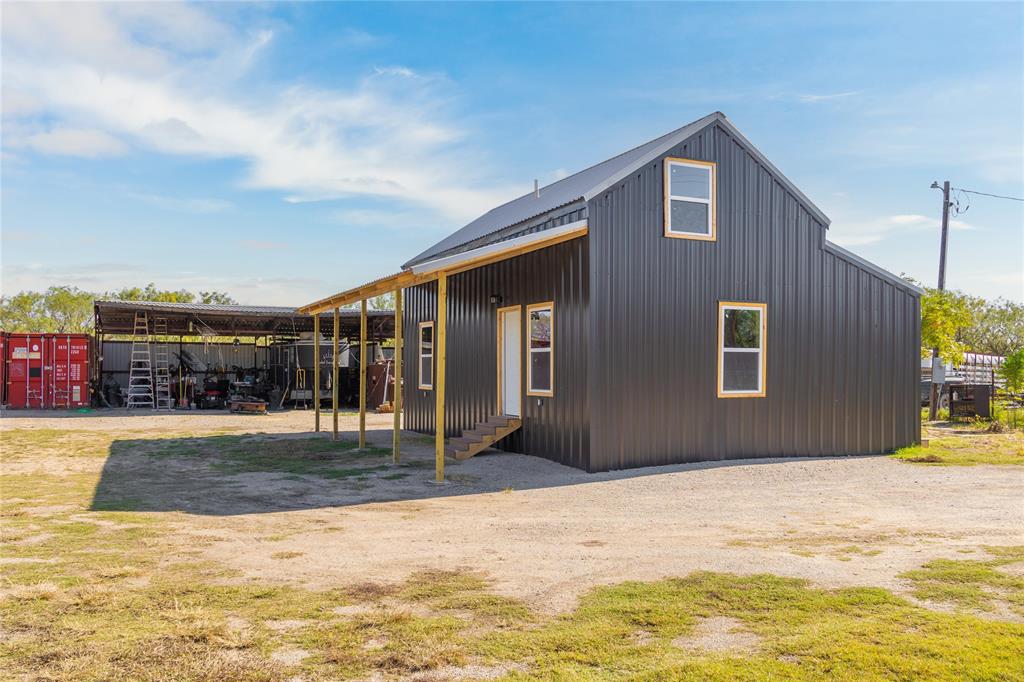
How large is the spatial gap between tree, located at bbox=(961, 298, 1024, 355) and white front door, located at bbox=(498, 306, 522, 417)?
129ft

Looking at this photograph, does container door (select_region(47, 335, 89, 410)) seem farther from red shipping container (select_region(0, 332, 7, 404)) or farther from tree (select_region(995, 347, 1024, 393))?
tree (select_region(995, 347, 1024, 393))

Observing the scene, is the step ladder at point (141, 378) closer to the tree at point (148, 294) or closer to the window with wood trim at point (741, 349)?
the window with wood trim at point (741, 349)

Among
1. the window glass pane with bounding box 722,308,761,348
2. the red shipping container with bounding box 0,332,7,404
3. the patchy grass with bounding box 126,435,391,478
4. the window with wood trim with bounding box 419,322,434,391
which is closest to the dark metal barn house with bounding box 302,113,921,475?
the window glass pane with bounding box 722,308,761,348

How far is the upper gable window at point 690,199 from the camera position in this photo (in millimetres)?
11328

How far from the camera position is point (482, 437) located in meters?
12.1

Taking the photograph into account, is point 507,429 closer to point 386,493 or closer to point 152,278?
point 386,493

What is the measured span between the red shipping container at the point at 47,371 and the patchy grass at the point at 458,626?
1950 cm

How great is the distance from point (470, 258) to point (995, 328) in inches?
1734

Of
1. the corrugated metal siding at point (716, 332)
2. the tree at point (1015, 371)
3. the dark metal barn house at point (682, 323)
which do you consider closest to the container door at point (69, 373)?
the dark metal barn house at point (682, 323)

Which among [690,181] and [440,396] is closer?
[440,396]

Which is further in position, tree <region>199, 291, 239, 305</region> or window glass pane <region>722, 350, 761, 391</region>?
tree <region>199, 291, 239, 305</region>

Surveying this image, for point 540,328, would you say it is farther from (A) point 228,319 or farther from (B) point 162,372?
(B) point 162,372

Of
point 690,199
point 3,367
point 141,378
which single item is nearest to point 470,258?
point 690,199

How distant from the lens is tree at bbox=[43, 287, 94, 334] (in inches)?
1802
